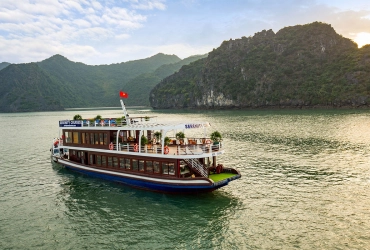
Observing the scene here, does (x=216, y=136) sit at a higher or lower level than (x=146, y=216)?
higher

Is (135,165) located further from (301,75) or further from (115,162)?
(301,75)

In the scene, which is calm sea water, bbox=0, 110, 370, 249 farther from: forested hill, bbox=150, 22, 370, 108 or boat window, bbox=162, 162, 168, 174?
forested hill, bbox=150, 22, 370, 108

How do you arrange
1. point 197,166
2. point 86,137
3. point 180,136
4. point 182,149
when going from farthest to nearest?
point 86,137 → point 180,136 → point 197,166 → point 182,149

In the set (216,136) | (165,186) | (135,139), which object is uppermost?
(216,136)

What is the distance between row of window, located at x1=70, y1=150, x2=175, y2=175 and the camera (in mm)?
21531

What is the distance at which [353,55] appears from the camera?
158000mm

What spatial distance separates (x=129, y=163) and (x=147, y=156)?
261 cm

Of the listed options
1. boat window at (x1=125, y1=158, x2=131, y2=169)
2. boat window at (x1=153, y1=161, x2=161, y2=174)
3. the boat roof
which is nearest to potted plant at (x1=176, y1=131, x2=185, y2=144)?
the boat roof

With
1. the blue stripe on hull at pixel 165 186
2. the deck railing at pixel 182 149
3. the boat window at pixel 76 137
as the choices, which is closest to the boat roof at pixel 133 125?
the boat window at pixel 76 137

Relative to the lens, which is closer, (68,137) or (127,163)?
(127,163)

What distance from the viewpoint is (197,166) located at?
21.7 m

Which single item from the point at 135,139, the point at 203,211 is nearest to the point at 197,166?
the point at 203,211

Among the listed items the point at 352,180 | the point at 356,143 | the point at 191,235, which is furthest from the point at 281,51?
the point at 191,235

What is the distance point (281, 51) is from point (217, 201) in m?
189
